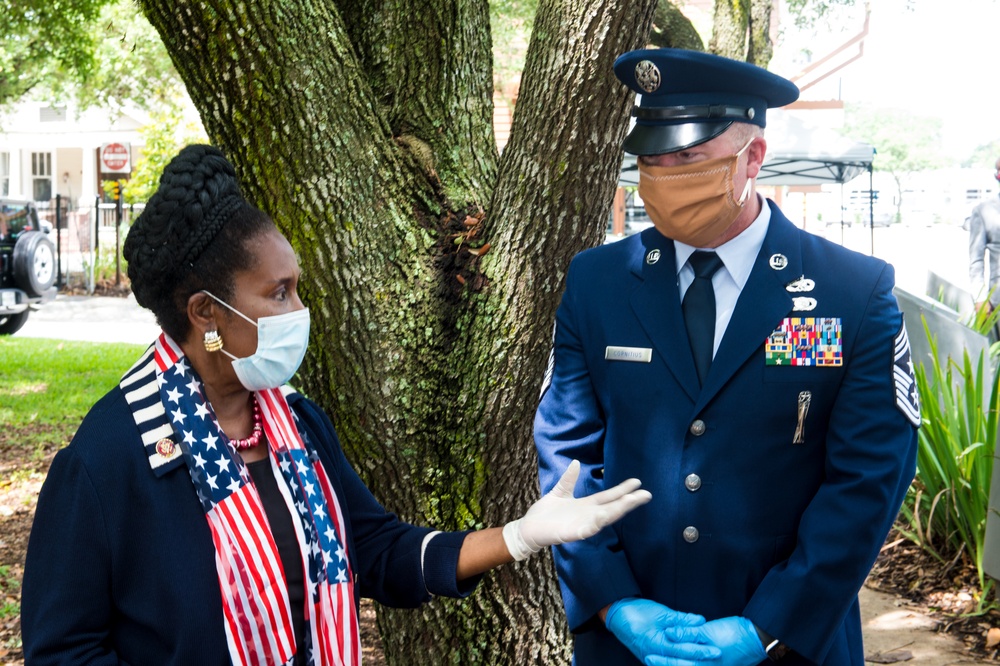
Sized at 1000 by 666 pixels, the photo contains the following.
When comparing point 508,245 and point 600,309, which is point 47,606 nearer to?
point 600,309

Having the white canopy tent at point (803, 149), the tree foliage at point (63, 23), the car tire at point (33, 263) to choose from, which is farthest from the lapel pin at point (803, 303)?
the car tire at point (33, 263)

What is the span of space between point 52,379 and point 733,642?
9.26m

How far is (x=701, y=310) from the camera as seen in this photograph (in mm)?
2305

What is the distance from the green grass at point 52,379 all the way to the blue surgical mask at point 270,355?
550 centimetres

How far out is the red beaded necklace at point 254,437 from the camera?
214 cm

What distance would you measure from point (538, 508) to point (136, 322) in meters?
14.6

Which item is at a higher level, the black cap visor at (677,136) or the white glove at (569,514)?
the black cap visor at (677,136)

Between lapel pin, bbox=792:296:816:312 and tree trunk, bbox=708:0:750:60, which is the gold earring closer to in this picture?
lapel pin, bbox=792:296:816:312

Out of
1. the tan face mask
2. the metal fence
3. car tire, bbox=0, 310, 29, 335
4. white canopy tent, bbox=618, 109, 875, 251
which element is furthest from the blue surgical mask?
the metal fence

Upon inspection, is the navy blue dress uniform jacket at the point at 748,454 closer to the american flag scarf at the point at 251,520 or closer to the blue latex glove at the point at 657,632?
the blue latex glove at the point at 657,632

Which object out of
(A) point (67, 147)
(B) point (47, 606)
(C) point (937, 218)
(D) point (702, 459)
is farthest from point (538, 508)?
(C) point (937, 218)

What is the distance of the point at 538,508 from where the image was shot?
A: 7.05ft

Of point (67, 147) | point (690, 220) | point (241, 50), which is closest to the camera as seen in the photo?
point (690, 220)

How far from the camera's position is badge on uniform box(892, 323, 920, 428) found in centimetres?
209
